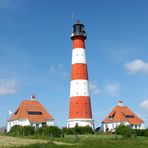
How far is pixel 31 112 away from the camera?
56.3 meters

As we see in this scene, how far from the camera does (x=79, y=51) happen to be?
50.4m

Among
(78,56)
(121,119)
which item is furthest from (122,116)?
(78,56)

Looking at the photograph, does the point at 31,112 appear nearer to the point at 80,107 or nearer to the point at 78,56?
the point at 80,107

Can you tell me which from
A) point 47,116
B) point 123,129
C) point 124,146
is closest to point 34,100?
point 47,116

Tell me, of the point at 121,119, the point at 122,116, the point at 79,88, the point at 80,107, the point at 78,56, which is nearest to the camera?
the point at 80,107

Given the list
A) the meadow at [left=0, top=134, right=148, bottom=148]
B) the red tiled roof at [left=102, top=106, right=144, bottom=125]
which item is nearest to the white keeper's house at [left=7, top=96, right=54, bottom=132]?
the red tiled roof at [left=102, top=106, right=144, bottom=125]

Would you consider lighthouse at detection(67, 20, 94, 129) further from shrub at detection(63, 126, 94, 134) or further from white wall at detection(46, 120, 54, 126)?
white wall at detection(46, 120, 54, 126)

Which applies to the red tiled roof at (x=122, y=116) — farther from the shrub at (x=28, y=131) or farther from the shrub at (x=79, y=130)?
the shrub at (x=28, y=131)

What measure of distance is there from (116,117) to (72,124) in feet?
50.0

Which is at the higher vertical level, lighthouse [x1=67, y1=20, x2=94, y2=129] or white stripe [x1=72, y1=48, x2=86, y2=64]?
white stripe [x1=72, y1=48, x2=86, y2=64]

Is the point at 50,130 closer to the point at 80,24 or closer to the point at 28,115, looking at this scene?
the point at 28,115

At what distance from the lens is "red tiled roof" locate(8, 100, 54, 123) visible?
2184 inches

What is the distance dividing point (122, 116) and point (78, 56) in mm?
17645

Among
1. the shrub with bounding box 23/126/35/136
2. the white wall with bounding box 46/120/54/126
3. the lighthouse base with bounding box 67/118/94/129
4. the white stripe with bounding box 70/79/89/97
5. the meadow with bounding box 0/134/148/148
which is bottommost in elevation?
the meadow with bounding box 0/134/148/148
